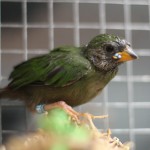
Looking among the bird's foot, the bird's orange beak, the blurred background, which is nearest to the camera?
Result: the bird's foot

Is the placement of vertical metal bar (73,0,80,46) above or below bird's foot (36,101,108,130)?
above

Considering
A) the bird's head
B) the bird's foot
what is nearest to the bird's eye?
the bird's head

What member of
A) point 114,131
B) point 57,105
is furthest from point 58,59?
point 114,131

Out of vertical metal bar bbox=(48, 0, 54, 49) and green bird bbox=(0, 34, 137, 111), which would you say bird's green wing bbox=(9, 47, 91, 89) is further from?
vertical metal bar bbox=(48, 0, 54, 49)

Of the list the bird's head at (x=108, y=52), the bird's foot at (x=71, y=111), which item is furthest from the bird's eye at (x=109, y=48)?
the bird's foot at (x=71, y=111)

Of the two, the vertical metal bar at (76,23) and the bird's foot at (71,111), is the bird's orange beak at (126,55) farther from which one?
the vertical metal bar at (76,23)

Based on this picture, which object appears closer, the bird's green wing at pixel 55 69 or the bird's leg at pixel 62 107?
the bird's leg at pixel 62 107
